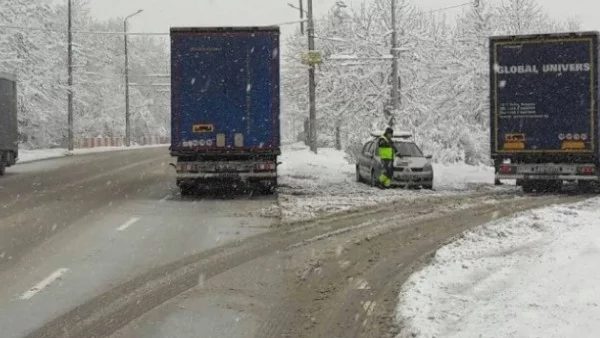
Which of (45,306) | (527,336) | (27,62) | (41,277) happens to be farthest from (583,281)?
(27,62)

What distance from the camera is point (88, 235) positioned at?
1213 cm

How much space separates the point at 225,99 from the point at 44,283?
984cm

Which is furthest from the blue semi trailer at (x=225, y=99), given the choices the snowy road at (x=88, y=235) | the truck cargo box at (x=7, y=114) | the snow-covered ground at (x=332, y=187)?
the truck cargo box at (x=7, y=114)

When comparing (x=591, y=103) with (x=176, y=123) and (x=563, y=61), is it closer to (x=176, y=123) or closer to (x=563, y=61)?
(x=563, y=61)

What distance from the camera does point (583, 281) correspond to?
7086 mm

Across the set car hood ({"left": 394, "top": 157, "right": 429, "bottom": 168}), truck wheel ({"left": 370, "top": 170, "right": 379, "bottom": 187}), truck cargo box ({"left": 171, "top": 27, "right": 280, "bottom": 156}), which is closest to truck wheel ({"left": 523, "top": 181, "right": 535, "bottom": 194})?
car hood ({"left": 394, "top": 157, "right": 429, "bottom": 168})

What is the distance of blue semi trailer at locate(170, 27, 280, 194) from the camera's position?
1784 cm

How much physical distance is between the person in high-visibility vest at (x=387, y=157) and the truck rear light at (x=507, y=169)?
2806 mm

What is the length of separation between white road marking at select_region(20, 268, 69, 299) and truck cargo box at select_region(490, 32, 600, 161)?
12924mm

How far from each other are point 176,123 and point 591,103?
33.0ft

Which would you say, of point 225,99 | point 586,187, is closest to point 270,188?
point 225,99

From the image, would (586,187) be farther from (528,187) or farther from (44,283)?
(44,283)

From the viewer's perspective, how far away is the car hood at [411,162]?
67.9 feet

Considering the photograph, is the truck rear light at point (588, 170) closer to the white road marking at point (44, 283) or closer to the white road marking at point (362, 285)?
the white road marking at point (362, 285)
